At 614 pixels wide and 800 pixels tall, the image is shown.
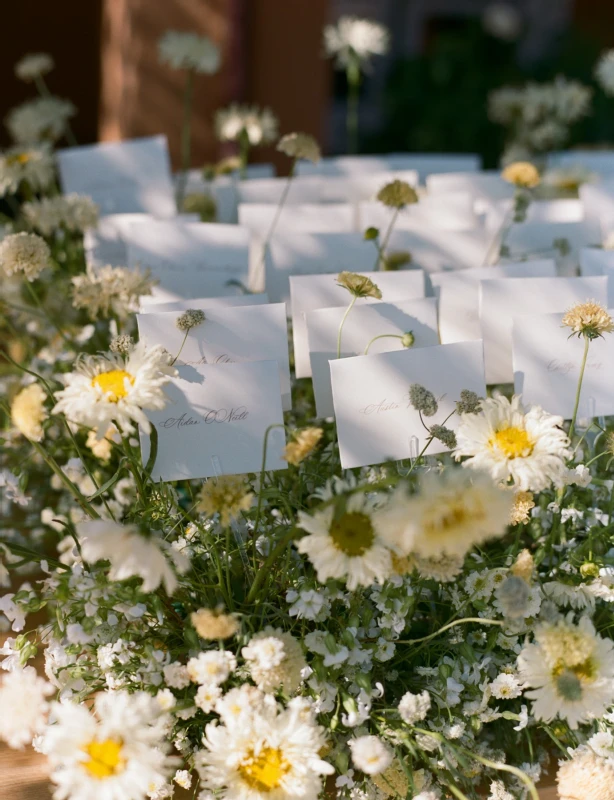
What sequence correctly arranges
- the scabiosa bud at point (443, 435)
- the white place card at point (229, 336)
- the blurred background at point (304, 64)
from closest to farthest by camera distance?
the scabiosa bud at point (443, 435) → the white place card at point (229, 336) → the blurred background at point (304, 64)

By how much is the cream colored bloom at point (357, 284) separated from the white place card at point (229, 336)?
9 centimetres

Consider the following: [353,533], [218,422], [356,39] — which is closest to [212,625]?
[353,533]

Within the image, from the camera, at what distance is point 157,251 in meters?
1.41

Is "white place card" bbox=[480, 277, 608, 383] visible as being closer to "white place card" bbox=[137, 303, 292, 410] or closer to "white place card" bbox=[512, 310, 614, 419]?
"white place card" bbox=[512, 310, 614, 419]

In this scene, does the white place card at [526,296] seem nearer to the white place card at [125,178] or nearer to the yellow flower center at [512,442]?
the yellow flower center at [512,442]

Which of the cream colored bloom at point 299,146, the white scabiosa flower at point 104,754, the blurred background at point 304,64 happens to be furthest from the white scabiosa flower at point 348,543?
the blurred background at point 304,64

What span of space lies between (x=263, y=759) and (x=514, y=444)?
0.43 meters

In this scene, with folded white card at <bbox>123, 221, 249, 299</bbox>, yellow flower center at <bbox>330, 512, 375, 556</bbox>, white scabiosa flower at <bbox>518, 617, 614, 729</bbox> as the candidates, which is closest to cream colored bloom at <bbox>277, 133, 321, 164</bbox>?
folded white card at <bbox>123, 221, 249, 299</bbox>

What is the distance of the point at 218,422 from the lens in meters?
1.00

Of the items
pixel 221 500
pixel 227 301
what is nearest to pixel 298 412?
pixel 227 301

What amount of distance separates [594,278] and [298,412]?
511 millimetres

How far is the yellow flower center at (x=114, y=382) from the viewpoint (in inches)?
33.7

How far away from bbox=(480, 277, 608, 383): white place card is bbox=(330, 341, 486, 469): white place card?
179 mm

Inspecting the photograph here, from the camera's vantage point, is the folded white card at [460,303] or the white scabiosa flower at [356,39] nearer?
the folded white card at [460,303]
